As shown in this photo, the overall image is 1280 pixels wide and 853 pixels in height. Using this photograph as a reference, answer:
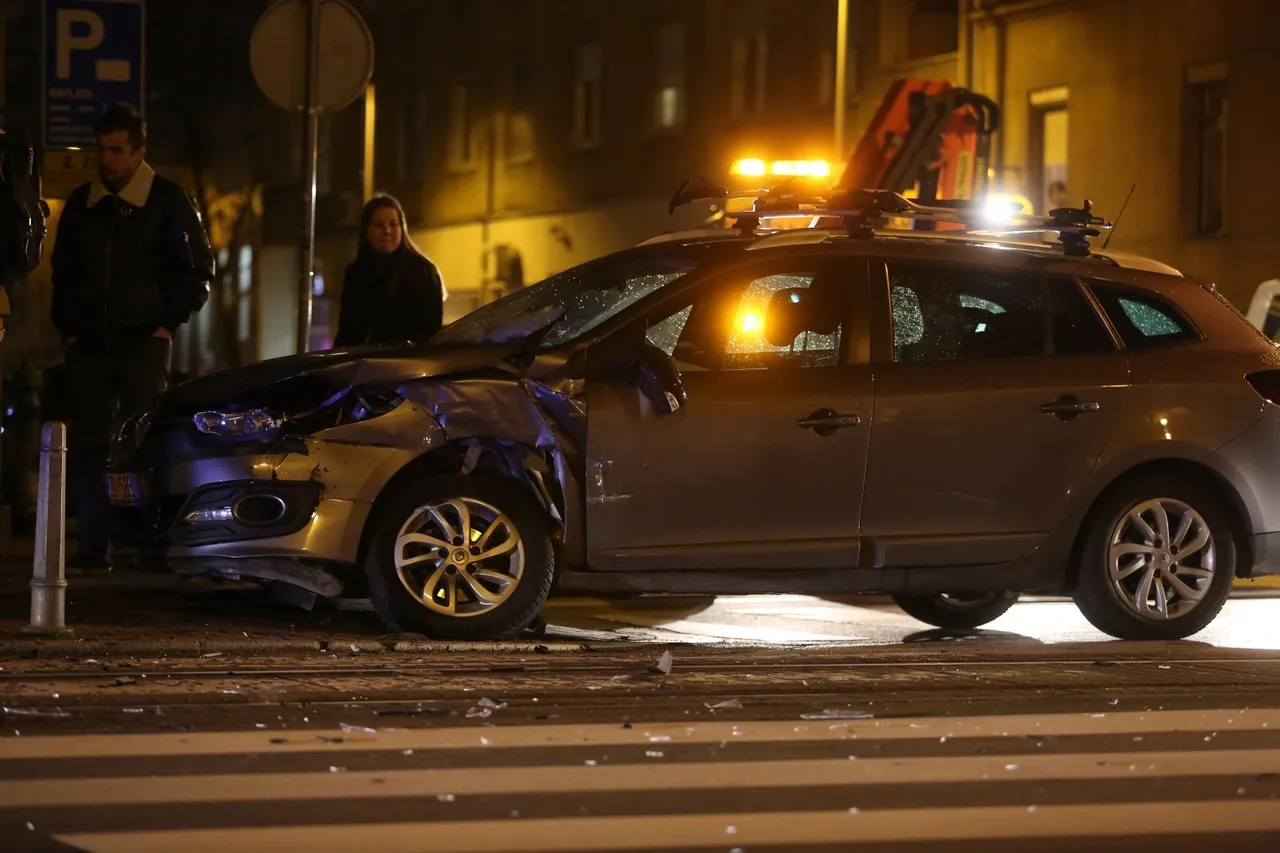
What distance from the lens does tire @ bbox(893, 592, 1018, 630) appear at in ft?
36.5

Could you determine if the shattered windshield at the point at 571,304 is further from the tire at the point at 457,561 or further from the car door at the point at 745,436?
the tire at the point at 457,561

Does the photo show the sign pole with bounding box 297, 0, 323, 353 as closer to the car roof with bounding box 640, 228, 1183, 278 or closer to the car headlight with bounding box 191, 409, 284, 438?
the car roof with bounding box 640, 228, 1183, 278

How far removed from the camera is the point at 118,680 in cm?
787

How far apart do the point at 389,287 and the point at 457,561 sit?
3407mm

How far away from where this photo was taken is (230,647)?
28.5ft

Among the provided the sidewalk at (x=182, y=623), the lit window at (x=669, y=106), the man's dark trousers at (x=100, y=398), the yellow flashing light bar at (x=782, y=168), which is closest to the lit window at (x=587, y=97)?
the lit window at (x=669, y=106)

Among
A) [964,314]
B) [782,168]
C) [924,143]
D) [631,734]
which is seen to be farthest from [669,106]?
[631,734]

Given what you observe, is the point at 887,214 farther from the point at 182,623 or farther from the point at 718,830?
the point at 718,830

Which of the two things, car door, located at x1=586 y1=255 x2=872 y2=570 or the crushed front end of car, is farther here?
car door, located at x1=586 y1=255 x2=872 y2=570

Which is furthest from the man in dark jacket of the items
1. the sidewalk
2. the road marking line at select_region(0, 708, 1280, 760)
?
the road marking line at select_region(0, 708, 1280, 760)

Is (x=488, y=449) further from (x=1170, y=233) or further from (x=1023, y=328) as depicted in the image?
(x=1170, y=233)

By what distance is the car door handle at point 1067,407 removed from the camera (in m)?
9.73

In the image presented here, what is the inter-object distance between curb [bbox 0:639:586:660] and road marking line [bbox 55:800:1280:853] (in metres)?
3.00

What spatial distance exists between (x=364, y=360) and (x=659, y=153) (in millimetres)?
29455
